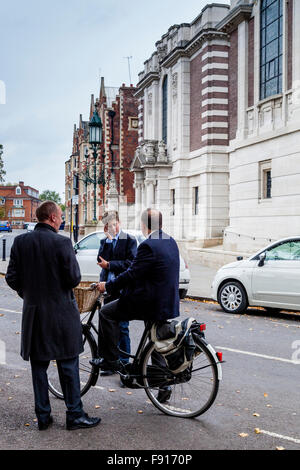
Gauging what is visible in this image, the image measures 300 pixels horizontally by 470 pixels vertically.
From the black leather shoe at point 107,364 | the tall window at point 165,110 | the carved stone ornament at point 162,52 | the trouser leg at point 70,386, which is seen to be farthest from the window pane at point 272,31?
the trouser leg at point 70,386

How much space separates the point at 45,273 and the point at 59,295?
0.22 metres

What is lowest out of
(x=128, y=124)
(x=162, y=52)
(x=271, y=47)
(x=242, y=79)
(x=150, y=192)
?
(x=150, y=192)

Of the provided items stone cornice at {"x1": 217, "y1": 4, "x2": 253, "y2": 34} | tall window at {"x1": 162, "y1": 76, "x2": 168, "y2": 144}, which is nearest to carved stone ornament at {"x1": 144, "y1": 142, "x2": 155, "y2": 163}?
tall window at {"x1": 162, "y1": 76, "x2": 168, "y2": 144}

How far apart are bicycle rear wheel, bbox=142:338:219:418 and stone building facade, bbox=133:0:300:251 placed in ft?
48.6

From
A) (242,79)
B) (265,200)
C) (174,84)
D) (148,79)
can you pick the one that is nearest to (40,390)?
(265,200)

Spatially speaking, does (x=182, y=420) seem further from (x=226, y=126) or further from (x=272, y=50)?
(x=226, y=126)

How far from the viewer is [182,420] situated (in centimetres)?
505

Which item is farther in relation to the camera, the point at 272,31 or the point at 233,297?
the point at 272,31

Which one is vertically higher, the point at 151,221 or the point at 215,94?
the point at 215,94

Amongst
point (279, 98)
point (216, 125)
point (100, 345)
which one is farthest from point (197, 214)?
point (100, 345)

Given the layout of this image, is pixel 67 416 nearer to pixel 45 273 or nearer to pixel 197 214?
pixel 45 273

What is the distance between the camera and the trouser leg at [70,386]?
189 inches

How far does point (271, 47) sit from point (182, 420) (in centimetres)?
1915

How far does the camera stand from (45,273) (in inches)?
185
